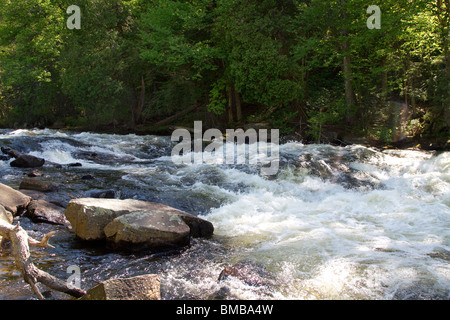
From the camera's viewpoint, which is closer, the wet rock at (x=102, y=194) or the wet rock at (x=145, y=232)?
the wet rock at (x=145, y=232)

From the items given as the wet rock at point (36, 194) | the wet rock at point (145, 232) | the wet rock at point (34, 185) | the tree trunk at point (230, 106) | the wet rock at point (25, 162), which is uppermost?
the tree trunk at point (230, 106)

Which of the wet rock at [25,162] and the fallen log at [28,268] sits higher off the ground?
the wet rock at [25,162]

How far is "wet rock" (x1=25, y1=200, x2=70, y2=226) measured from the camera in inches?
245

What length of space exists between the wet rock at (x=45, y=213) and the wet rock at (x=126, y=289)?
317 cm

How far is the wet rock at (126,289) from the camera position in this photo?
130 inches

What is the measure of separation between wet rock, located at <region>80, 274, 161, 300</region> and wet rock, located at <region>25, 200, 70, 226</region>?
3.17 meters

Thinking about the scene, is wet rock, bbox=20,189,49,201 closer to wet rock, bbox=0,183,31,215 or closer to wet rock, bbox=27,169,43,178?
wet rock, bbox=0,183,31,215

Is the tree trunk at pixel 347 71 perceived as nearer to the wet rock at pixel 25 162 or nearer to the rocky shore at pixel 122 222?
the rocky shore at pixel 122 222

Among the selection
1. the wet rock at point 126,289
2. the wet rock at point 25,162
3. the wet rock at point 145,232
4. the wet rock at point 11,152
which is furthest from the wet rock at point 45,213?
the wet rock at point 11,152

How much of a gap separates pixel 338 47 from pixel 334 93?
232cm

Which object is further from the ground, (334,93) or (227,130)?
(334,93)

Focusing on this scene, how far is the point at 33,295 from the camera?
378 cm
